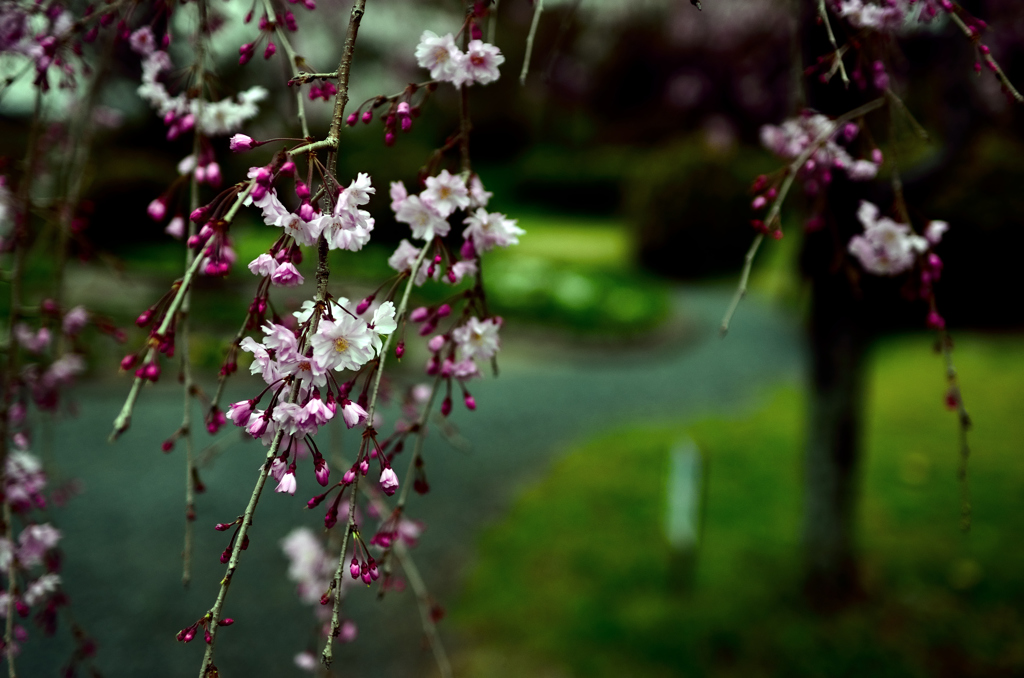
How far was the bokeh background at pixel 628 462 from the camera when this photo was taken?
127 inches

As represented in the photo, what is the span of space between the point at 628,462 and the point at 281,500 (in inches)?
92.6

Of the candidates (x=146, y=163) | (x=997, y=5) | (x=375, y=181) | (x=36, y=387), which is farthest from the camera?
(x=146, y=163)

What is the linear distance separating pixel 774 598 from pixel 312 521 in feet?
8.66

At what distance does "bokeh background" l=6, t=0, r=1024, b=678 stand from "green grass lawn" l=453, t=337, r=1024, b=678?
0.06ft

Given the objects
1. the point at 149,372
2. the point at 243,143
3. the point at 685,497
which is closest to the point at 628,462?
the point at 685,497

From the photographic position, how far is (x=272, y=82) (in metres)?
6.53

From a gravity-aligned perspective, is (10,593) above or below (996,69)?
below

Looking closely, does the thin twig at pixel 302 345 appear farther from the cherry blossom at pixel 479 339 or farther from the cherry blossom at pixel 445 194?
the cherry blossom at pixel 479 339

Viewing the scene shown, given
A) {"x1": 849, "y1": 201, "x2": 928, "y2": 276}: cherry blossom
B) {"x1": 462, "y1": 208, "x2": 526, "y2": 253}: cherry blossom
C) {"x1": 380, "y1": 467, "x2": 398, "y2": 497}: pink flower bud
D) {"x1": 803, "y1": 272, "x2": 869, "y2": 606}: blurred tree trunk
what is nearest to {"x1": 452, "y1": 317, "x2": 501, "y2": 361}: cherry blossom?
{"x1": 462, "y1": 208, "x2": 526, "y2": 253}: cherry blossom


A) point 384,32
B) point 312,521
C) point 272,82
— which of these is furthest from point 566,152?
point 312,521

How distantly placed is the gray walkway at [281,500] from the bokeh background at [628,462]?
0.06 ft

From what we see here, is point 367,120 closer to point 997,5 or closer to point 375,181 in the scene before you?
point 997,5

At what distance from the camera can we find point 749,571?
3744 mm

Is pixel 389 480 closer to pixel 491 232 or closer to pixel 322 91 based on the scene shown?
pixel 491 232
